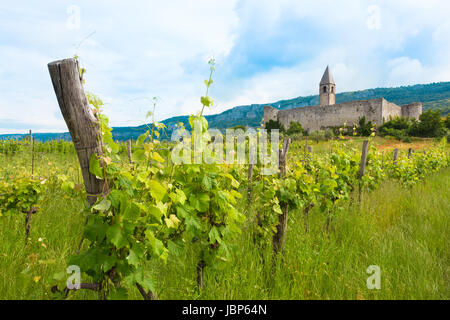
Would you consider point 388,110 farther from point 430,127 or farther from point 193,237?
point 193,237

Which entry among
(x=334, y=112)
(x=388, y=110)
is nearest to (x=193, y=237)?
(x=334, y=112)

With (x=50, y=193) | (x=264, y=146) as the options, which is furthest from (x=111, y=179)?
(x=50, y=193)

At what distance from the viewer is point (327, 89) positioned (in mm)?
38375

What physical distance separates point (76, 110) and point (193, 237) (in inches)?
62.6

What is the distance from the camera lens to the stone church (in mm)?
30188

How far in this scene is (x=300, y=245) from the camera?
92.8 inches

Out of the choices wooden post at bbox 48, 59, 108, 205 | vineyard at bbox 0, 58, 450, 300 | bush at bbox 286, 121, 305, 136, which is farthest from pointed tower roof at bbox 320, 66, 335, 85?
wooden post at bbox 48, 59, 108, 205

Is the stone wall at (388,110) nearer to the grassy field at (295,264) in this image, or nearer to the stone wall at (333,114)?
the stone wall at (333,114)

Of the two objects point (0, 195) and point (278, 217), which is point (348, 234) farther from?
point (0, 195)

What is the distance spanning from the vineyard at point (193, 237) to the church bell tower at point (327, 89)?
38355mm

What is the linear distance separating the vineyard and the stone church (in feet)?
83.4

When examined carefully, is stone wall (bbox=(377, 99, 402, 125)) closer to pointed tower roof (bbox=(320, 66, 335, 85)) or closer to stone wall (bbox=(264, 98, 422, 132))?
stone wall (bbox=(264, 98, 422, 132))

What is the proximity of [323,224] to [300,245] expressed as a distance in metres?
1.03

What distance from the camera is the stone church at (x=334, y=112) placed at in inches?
1188
